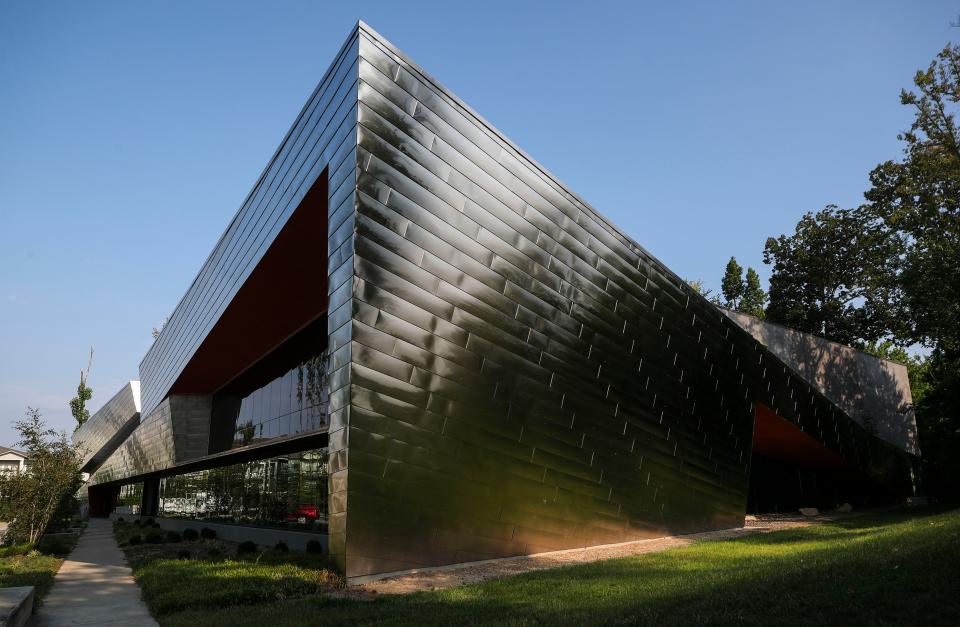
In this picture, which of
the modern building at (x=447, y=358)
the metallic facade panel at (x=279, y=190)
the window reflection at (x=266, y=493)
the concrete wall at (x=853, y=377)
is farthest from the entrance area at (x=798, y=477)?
the metallic facade panel at (x=279, y=190)

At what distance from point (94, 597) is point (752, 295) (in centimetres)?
6080

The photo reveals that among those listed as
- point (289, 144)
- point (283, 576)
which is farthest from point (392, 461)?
point (289, 144)

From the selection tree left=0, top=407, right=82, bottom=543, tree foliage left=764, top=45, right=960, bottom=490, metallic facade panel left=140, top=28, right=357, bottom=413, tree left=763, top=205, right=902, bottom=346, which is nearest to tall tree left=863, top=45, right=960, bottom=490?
tree foliage left=764, top=45, right=960, bottom=490

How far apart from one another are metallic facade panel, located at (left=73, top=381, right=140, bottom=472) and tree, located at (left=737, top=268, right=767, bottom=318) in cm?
5141

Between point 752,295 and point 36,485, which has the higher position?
point 752,295

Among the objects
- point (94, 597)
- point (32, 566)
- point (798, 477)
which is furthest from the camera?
point (798, 477)

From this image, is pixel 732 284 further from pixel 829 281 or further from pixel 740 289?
pixel 829 281

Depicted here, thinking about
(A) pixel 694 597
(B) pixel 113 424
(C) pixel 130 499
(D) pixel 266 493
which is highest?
(B) pixel 113 424

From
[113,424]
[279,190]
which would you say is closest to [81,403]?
[113,424]

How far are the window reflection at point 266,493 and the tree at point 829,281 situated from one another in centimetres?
3062

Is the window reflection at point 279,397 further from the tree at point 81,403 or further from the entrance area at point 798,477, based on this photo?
the tree at point 81,403

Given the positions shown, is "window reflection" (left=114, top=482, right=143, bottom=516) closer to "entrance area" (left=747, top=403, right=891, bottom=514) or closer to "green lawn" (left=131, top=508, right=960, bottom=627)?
"green lawn" (left=131, top=508, right=960, bottom=627)

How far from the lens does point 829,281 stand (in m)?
36.2

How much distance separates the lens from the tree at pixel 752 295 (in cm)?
5838
